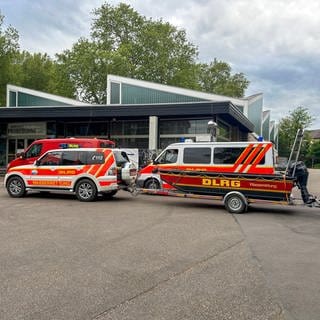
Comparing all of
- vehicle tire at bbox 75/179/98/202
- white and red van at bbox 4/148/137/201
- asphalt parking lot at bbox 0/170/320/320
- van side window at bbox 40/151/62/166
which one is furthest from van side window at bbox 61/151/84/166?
asphalt parking lot at bbox 0/170/320/320

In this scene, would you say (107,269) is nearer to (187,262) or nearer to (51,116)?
(187,262)

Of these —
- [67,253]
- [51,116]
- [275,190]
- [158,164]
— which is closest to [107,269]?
[67,253]

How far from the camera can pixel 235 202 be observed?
11047 millimetres

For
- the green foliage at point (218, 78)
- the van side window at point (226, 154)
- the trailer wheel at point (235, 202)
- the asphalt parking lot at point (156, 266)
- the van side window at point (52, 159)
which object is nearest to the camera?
the asphalt parking lot at point (156, 266)

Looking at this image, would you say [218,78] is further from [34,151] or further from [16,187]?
[16,187]

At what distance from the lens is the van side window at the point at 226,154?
1270 cm

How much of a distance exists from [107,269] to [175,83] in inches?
1893

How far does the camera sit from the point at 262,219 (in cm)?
998

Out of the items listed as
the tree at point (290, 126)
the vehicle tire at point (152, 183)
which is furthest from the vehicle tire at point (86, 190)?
the tree at point (290, 126)

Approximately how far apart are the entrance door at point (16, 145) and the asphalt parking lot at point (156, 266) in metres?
18.7

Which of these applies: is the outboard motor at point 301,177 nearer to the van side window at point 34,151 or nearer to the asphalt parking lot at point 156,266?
the asphalt parking lot at point 156,266

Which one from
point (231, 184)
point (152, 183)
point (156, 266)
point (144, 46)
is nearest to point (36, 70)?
point (144, 46)

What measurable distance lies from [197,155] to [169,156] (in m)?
1.04

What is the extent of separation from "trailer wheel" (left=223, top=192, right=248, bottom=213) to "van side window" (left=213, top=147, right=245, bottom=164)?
1.97 m
